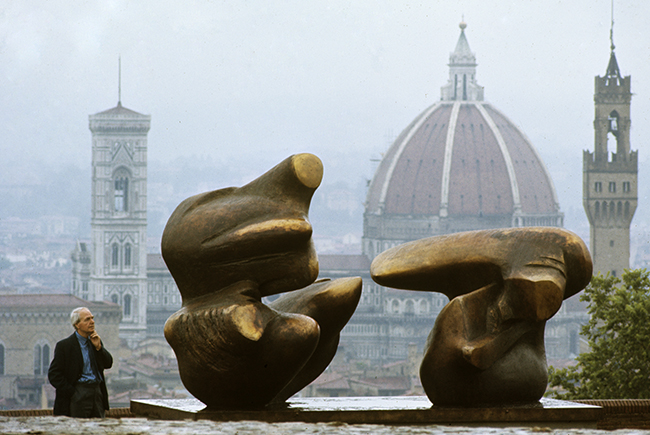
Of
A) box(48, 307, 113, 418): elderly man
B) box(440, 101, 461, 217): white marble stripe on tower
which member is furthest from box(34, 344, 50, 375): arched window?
box(48, 307, 113, 418): elderly man

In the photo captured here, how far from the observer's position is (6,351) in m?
62.2

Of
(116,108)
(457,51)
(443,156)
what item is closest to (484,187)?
(443,156)

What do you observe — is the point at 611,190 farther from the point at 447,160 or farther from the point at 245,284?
the point at 245,284

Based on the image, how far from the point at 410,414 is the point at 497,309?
630 millimetres

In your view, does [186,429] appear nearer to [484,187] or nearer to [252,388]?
[252,388]

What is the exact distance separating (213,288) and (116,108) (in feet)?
258

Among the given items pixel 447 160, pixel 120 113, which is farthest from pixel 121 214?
pixel 447 160

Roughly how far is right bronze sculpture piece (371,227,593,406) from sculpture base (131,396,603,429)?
11cm

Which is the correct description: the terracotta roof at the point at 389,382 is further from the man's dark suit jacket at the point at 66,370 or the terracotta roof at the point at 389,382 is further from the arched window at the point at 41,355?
the man's dark suit jacket at the point at 66,370

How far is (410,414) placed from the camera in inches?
190

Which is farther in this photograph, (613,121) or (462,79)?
(462,79)

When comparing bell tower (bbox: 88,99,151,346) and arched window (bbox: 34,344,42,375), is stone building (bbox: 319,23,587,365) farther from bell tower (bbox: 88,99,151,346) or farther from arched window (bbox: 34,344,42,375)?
arched window (bbox: 34,344,42,375)

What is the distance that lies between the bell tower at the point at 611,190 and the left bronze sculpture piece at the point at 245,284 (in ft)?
187

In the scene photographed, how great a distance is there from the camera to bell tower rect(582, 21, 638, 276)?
6130 cm
